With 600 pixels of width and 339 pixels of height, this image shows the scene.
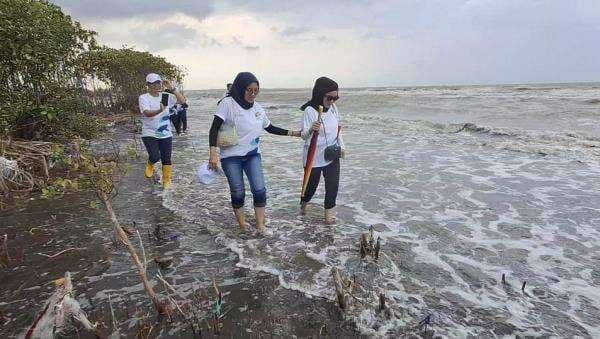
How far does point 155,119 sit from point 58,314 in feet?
16.2

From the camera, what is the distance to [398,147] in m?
12.6

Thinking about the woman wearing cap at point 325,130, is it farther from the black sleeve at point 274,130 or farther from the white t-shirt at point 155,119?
the white t-shirt at point 155,119

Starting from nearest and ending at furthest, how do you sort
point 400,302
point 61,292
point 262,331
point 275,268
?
point 61,292 → point 262,331 → point 400,302 → point 275,268

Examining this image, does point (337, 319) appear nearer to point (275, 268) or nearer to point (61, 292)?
point (275, 268)

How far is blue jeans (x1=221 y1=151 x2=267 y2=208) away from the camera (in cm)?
508

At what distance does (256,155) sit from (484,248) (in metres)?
2.89

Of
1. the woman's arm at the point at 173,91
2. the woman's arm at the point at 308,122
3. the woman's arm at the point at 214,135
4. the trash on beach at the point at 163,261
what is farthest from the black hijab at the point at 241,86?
the woman's arm at the point at 173,91

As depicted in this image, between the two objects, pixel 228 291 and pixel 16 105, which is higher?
pixel 16 105

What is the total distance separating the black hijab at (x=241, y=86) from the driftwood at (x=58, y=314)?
8.74 feet

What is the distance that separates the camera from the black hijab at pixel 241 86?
4.84 m

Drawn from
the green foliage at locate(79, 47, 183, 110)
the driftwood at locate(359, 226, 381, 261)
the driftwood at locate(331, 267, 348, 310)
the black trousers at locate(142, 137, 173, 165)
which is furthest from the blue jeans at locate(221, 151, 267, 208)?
the green foliage at locate(79, 47, 183, 110)

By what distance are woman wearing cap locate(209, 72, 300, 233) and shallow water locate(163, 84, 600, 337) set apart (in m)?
0.60

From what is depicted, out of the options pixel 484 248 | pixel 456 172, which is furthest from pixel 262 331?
pixel 456 172

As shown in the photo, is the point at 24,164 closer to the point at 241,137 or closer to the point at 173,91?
the point at 173,91
